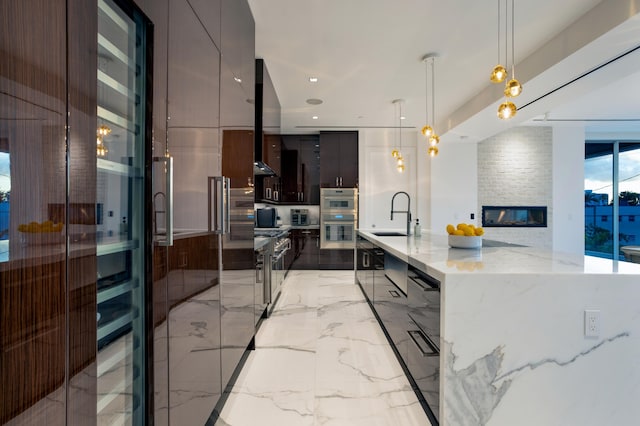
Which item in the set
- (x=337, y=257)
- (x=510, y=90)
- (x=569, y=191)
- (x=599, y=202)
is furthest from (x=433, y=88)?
(x=599, y=202)

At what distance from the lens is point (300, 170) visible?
681 cm

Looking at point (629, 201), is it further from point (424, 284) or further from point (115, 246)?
point (115, 246)

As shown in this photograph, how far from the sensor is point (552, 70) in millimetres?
3330

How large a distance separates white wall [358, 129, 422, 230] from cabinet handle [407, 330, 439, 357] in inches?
182

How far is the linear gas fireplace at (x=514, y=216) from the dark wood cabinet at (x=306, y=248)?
3.28 metres

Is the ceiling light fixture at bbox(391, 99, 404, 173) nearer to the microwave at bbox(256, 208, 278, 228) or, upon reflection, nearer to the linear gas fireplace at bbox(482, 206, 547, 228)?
the linear gas fireplace at bbox(482, 206, 547, 228)

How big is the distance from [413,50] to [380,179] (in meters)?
3.42

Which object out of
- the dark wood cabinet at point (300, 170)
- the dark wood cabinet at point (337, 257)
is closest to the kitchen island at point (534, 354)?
the dark wood cabinet at point (337, 257)

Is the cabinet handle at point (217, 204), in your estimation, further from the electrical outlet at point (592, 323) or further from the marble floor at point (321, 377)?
the electrical outlet at point (592, 323)

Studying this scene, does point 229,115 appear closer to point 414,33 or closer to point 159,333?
point 159,333

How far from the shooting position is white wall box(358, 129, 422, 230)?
22.0 feet

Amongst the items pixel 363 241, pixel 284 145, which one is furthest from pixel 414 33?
pixel 284 145

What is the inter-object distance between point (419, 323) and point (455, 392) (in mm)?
461

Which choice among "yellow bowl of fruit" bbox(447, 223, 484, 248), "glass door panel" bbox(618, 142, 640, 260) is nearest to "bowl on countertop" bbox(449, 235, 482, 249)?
"yellow bowl of fruit" bbox(447, 223, 484, 248)
